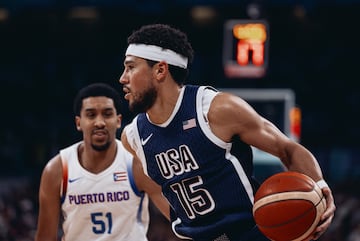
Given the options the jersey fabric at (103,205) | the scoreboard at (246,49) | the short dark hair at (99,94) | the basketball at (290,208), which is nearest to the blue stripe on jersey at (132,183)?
the jersey fabric at (103,205)

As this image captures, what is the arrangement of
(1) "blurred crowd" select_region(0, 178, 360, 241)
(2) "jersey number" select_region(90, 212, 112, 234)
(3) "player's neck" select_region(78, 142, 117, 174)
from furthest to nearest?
(1) "blurred crowd" select_region(0, 178, 360, 241) < (3) "player's neck" select_region(78, 142, 117, 174) < (2) "jersey number" select_region(90, 212, 112, 234)

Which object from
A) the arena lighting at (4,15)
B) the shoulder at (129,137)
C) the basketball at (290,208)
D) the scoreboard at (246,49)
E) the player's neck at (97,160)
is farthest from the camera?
the arena lighting at (4,15)

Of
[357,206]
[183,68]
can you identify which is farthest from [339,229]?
[183,68]

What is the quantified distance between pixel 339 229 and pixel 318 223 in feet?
25.2

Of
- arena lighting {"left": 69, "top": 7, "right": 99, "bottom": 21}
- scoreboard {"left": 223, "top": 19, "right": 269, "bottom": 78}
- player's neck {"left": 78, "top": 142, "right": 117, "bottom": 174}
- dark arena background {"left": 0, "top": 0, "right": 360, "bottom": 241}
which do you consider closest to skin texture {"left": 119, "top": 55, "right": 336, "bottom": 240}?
player's neck {"left": 78, "top": 142, "right": 117, "bottom": 174}

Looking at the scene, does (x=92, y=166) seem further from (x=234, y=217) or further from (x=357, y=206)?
(x=357, y=206)

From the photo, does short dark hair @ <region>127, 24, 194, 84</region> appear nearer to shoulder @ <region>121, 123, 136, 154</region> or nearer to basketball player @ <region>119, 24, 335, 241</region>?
basketball player @ <region>119, 24, 335, 241</region>

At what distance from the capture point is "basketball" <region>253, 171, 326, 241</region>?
3.55 m

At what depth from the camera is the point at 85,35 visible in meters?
19.4

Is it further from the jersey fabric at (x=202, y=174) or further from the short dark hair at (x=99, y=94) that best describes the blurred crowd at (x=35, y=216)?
the jersey fabric at (x=202, y=174)

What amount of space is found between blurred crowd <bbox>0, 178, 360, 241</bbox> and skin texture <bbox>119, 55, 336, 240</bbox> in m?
6.40

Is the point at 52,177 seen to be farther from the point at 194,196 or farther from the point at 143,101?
the point at 194,196

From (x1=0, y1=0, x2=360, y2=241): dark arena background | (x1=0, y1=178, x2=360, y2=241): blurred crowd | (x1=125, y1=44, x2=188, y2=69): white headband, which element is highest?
(x1=125, y1=44, x2=188, y2=69): white headband

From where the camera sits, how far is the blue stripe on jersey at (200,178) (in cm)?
393
